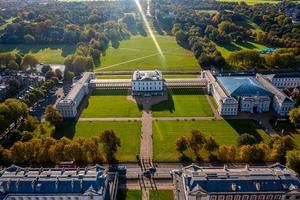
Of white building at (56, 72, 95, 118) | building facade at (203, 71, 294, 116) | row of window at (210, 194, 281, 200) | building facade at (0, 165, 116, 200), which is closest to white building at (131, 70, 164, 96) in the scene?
white building at (56, 72, 95, 118)

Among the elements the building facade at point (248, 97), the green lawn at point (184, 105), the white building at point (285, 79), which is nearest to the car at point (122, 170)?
the green lawn at point (184, 105)

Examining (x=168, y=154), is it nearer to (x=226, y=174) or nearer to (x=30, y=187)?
(x=226, y=174)

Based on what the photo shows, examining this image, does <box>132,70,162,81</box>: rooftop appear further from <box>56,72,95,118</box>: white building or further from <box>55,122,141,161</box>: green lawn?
<box>55,122,141,161</box>: green lawn

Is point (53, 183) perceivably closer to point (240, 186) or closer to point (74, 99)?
point (240, 186)

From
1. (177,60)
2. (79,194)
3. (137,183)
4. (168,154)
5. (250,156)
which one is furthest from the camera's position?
(177,60)

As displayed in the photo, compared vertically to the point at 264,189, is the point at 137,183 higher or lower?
lower

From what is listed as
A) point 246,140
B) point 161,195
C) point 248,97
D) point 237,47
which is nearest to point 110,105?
point 248,97

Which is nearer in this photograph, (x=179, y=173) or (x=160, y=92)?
(x=179, y=173)

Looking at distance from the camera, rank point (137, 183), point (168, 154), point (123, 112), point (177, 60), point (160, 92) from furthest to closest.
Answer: point (177, 60), point (160, 92), point (123, 112), point (168, 154), point (137, 183)

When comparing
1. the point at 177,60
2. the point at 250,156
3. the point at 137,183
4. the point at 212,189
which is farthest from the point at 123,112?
the point at 177,60
